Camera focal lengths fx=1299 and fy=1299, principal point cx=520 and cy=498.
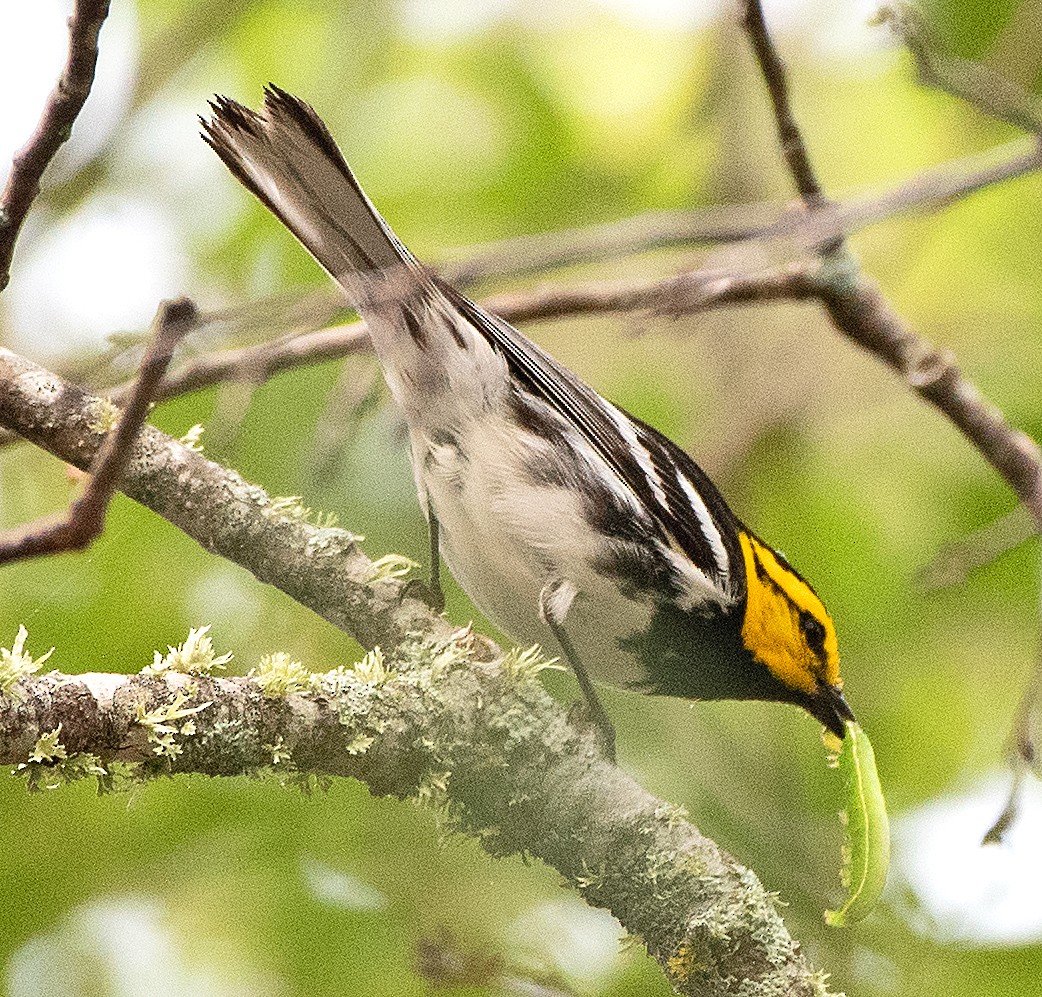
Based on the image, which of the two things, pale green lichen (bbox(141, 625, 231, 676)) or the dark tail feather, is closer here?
pale green lichen (bbox(141, 625, 231, 676))

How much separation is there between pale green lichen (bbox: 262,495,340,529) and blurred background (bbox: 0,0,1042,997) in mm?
136

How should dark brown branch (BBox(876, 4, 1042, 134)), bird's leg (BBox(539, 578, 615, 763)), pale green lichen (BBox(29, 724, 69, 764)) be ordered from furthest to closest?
bird's leg (BBox(539, 578, 615, 763))
dark brown branch (BBox(876, 4, 1042, 134))
pale green lichen (BBox(29, 724, 69, 764))

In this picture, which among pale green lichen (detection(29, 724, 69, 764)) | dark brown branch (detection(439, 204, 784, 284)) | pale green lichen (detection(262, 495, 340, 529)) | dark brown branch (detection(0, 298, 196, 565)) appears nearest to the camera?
dark brown branch (detection(0, 298, 196, 565))

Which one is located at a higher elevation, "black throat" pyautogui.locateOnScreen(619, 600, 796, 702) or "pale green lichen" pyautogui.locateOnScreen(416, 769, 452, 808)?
"black throat" pyautogui.locateOnScreen(619, 600, 796, 702)

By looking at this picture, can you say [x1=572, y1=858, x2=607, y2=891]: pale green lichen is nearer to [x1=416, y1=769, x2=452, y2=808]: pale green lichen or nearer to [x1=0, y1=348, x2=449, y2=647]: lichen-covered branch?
[x1=416, y1=769, x2=452, y2=808]: pale green lichen

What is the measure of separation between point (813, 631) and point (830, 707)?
0.73ft

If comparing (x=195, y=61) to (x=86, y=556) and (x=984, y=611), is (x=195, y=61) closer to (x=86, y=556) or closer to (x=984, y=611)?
(x=86, y=556)

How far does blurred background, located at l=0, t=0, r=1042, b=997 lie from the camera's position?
343cm

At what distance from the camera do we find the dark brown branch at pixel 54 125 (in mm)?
1910

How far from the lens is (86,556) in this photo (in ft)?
11.6

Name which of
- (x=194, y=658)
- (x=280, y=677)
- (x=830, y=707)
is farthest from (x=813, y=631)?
(x=194, y=658)

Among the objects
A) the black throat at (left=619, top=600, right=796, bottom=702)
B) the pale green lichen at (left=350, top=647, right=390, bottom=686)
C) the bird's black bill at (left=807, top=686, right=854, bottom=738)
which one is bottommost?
the pale green lichen at (left=350, top=647, right=390, bottom=686)

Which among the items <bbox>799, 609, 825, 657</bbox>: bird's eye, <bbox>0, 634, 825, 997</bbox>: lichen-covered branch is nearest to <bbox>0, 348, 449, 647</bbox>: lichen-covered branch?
<bbox>0, 634, 825, 997</bbox>: lichen-covered branch

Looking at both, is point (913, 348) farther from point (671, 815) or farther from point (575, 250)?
point (575, 250)
